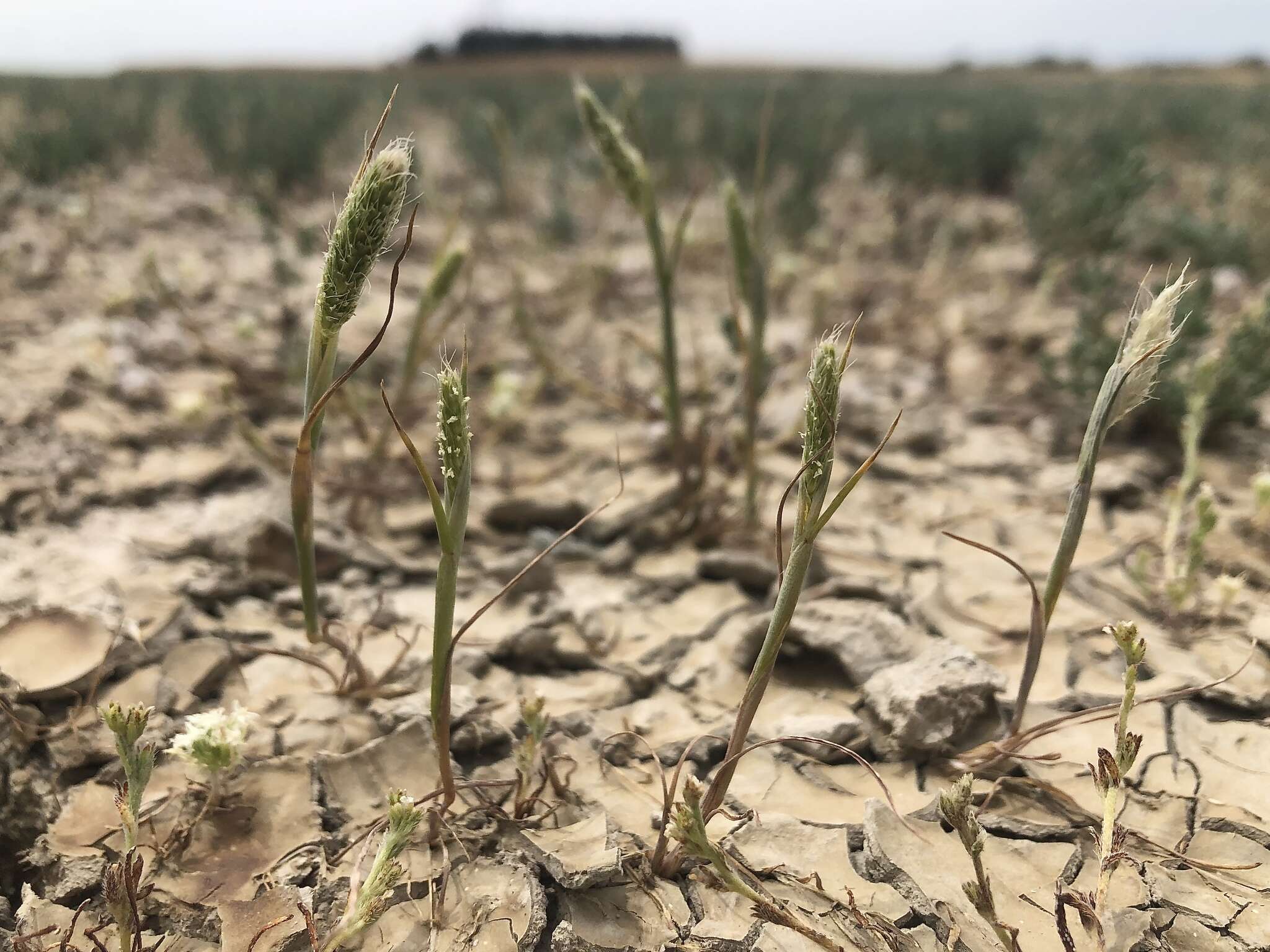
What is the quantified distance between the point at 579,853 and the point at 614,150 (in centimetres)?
119

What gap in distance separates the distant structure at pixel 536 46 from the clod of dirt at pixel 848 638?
2566 centimetres

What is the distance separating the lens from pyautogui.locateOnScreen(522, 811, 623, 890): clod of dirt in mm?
1021

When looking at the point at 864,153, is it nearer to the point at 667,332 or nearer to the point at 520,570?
the point at 667,332

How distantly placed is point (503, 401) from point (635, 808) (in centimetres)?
131

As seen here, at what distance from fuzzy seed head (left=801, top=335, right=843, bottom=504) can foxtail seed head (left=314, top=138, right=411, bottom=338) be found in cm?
46

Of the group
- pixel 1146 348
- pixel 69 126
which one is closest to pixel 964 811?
pixel 1146 348

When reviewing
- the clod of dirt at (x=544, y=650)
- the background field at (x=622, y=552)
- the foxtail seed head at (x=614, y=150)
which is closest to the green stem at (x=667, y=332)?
the foxtail seed head at (x=614, y=150)

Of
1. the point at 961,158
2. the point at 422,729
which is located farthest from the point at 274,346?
the point at 961,158

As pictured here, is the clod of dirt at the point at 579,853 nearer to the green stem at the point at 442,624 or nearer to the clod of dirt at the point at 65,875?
the green stem at the point at 442,624

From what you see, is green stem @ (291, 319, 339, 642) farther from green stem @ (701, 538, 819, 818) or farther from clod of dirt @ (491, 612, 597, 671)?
green stem @ (701, 538, 819, 818)

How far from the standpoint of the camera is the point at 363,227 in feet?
2.85

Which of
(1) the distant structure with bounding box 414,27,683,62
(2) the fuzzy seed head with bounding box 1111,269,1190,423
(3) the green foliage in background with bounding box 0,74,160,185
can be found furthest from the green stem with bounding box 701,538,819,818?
(1) the distant structure with bounding box 414,27,683,62

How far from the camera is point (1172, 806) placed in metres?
1.18

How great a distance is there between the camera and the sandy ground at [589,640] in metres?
1.04
